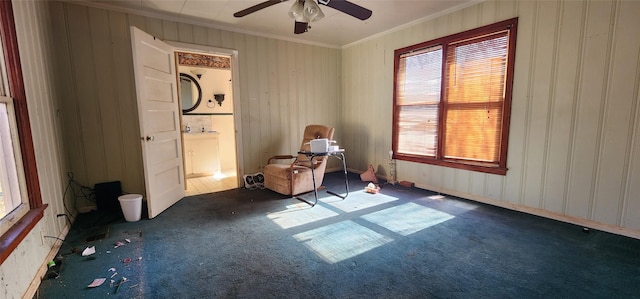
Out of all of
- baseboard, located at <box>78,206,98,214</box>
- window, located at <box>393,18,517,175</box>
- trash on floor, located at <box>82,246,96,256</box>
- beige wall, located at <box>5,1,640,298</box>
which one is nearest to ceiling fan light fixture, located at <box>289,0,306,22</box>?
beige wall, located at <box>5,1,640,298</box>

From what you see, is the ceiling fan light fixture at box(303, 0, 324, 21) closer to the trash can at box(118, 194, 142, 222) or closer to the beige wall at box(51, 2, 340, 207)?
the beige wall at box(51, 2, 340, 207)

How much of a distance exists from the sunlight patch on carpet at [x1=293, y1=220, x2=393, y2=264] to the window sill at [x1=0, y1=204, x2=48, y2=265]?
5.99 feet

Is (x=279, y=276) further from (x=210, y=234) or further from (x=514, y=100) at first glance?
(x=514, y=100)

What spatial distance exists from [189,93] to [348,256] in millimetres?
4692

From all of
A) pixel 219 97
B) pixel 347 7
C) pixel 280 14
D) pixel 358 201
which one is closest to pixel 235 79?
pixel 280 14

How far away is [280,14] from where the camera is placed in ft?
11.8

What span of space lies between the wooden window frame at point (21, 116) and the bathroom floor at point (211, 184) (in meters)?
2.03

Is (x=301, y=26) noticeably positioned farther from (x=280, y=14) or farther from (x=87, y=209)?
(x=87, y=209)

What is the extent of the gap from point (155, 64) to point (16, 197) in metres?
1.88

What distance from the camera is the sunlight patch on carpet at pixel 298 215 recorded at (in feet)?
9.57

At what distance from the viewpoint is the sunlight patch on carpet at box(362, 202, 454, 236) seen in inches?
107

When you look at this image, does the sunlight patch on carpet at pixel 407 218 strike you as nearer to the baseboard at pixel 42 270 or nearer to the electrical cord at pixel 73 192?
the baseboard at pixel 42 270

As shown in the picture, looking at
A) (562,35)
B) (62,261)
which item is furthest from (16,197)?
(562,35)

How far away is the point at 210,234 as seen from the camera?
2658mm
